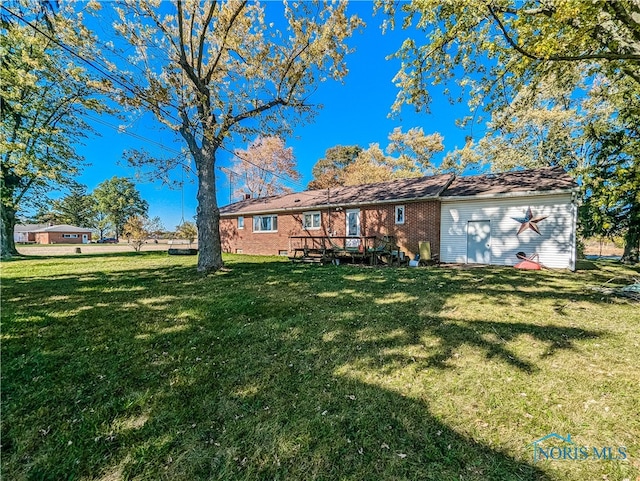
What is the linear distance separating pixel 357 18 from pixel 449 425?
466 inches

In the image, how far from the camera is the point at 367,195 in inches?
616

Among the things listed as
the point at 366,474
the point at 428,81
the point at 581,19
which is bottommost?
the point at 366,474

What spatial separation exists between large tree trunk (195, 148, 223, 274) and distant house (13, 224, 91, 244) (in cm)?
6108

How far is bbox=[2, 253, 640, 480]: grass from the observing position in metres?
2.07

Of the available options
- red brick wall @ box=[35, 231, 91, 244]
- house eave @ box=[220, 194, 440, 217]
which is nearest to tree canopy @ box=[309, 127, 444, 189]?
house eave @ box=[220, 194, 440, 217]

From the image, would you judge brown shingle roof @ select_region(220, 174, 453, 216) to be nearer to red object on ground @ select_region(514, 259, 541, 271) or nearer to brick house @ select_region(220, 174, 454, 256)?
brick house @ select_region(220, 174, 454, 256)

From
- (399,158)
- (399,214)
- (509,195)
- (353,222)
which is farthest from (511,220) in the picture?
(399,158)

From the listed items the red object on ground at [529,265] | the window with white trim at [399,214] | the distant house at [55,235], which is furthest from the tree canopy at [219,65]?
the distant house at [55,235]

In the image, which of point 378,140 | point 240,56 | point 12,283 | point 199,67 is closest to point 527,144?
point 378,140

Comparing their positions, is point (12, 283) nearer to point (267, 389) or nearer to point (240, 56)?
point (267, 389)

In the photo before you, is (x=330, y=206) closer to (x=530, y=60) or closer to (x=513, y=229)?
(x=513, y=229)

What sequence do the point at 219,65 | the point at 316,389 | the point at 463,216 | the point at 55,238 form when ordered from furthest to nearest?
→ 1. the point at 55,238
2. the point at 463,216
3. the point at 219,65
4. the point at 316,389

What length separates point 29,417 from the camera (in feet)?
8.19

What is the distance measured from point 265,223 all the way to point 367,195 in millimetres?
7348
